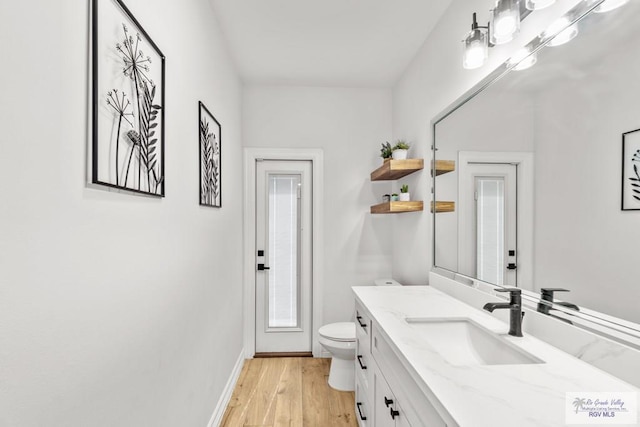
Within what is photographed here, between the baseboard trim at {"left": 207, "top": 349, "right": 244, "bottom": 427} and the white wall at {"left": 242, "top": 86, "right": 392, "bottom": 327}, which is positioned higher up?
the white wall at {"left": 242, "top": 86, "right": 392, "bottom": 327}

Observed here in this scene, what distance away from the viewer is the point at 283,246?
132 inches

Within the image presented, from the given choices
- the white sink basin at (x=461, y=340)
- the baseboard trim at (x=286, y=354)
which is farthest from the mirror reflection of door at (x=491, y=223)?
the baseboard trim at (x=286, y=354)

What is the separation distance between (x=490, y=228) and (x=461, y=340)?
0.56 metres

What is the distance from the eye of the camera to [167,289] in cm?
141

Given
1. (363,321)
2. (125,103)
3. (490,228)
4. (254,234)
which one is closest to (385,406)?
(363,321)

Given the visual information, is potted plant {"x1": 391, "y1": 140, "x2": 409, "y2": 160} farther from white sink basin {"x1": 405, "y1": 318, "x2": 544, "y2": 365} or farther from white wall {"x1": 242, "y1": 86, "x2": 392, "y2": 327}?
white sink basin {"x1": 405, "y1": 318, "x2": 544, "y2": 365}

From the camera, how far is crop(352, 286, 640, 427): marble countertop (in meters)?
0.79

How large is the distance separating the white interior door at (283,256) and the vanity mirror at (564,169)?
1780 millimetres

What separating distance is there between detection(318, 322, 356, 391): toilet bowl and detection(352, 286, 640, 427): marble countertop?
1200mm

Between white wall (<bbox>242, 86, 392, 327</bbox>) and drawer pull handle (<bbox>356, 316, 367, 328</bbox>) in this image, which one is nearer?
drawer pull handle (<bbox>356, 316, 367, 328</bbox>)

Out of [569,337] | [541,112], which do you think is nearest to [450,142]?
[541,112]

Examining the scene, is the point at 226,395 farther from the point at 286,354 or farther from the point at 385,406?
the point at 385,406

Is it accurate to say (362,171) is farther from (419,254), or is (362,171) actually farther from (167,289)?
(167,289)

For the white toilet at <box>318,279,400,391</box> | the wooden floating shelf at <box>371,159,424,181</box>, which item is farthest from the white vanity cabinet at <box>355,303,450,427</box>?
the wooden floating shelf at <box>371,159,424,181</box>
